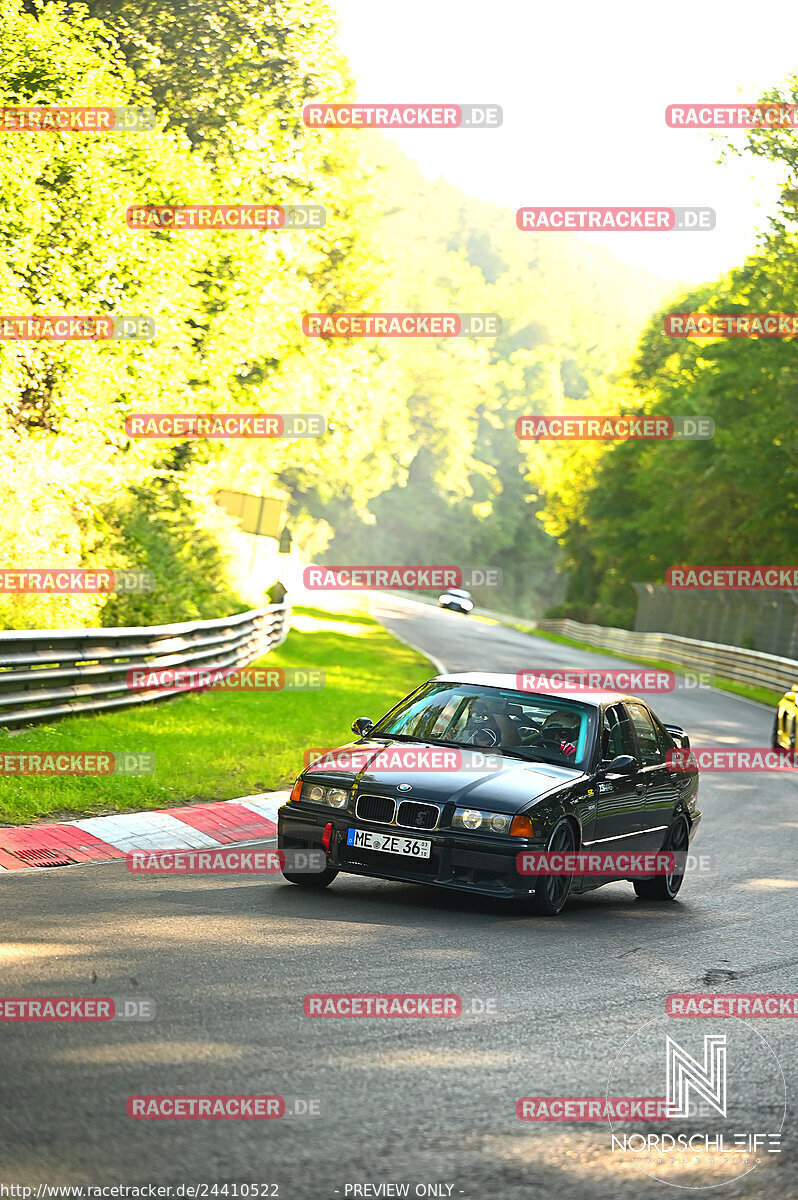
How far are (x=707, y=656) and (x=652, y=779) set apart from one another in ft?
117

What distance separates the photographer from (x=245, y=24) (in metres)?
27.0

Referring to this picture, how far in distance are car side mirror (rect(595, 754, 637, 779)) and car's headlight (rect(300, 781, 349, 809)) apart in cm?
189

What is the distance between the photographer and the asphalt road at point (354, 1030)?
14.6 ft

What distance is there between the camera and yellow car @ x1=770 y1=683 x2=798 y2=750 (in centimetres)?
2241

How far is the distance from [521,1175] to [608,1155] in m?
0.43

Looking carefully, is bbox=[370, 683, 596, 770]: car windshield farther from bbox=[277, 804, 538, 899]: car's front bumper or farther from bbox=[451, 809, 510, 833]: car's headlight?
bbox=[277, 804, 538, 899]: car's front bumper

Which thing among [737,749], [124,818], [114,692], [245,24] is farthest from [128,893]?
[245,24]

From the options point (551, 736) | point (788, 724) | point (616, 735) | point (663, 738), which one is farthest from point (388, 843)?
point (788, 724)

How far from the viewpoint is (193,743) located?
1495 cm

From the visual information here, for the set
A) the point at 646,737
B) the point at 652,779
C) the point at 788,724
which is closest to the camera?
the point at 652,779

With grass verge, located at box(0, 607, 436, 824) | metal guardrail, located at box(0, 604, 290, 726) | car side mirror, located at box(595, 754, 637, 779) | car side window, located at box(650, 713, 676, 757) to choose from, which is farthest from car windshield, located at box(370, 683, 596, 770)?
metal guardrail, located at box(0, 604, 290, 726)

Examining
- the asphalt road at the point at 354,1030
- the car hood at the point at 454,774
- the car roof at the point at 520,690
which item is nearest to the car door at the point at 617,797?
the car roof at the point at 520,690

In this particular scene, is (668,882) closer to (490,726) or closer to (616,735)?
(616,735)

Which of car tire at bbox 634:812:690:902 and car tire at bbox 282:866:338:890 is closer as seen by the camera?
car tire at bbox 282:866:338:890
